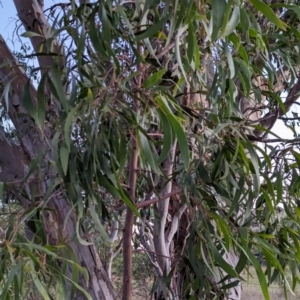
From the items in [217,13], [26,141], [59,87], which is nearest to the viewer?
[217,13]

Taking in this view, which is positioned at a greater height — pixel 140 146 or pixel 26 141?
pixel 26 141

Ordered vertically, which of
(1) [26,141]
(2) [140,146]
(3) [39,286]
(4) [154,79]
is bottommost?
(3) [39,286]

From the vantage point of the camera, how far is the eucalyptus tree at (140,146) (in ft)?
2.96

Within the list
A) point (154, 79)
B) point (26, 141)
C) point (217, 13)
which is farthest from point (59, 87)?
point (26, 141)

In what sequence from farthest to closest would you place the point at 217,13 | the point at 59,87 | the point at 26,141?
1. the point at 26,141
2. the point at 59,87
3. the point at 217,13

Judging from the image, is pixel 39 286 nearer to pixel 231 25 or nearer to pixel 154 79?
pixel 154 79

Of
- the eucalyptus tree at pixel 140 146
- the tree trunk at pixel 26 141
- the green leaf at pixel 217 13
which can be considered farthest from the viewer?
the tree trunk at pixel 26 141

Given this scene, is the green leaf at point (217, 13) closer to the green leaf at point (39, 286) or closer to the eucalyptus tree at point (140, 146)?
the eucalyptus tree at point (140, 146)

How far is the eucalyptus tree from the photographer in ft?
2.96

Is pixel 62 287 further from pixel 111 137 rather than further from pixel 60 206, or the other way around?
pixel 60 206

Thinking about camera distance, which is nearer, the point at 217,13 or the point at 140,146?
the point at 217,13

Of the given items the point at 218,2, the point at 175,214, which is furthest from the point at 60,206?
the point at 218,2

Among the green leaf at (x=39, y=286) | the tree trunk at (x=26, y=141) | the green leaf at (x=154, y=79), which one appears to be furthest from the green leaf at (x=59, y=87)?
the tree trunk at (x=26, y=141)

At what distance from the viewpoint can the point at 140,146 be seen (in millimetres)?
939
